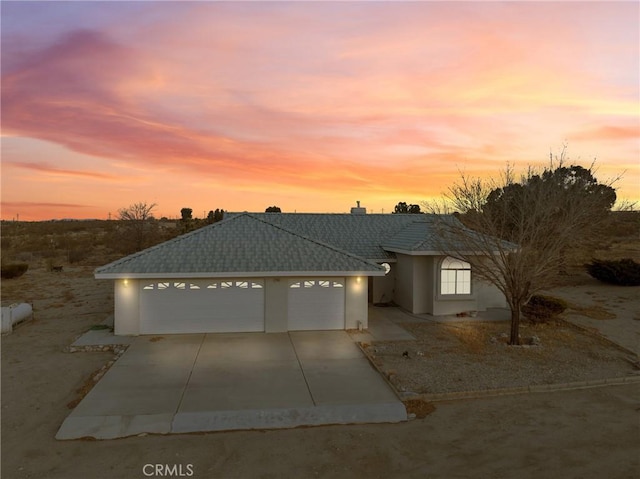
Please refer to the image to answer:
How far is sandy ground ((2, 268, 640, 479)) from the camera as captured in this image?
25.8ft

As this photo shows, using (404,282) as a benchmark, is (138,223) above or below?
above

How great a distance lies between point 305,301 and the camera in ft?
55.8

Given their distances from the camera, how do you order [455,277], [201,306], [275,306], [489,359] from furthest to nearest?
[455,277]
[275,306]
[201,306]
[489,359]

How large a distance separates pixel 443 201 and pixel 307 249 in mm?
6767

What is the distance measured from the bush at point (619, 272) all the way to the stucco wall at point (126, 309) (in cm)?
2686

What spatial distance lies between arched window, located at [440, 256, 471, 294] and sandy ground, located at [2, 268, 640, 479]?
8.09m

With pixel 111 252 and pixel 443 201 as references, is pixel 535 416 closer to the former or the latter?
pixel 443 201

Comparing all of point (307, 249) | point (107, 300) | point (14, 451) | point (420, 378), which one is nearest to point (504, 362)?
point (420, 378)

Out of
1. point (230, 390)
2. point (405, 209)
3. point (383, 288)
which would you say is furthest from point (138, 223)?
point (230, 390)

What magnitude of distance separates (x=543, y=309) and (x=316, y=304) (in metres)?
9.64

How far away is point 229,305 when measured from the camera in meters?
16.6

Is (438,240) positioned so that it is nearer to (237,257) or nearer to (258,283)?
(258,283)

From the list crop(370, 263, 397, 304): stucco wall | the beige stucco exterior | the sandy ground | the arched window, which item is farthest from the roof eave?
crop(370, 263, 397, 304): stucco wall

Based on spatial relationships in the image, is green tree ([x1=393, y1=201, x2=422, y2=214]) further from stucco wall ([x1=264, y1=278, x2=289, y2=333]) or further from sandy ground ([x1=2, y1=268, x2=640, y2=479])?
sandy ground ([x1=2, y1=268, x2=640, y2=479])
